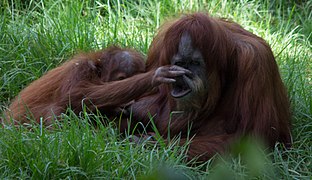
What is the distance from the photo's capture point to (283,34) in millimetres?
5293

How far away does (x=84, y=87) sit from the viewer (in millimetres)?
3752

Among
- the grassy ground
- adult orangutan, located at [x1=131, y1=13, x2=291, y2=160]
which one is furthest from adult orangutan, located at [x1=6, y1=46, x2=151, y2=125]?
adult orangutan, located at [x1=131, y1=13, x2=291, y2=160]

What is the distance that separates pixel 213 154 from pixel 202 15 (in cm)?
73

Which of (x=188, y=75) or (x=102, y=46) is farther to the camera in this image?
(x=102, y=46)

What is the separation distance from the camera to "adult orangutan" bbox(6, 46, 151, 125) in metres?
3.68

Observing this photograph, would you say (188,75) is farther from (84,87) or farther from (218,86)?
(84,87)

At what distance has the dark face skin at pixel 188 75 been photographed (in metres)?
3.24

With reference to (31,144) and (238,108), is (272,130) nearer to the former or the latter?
(238,108)

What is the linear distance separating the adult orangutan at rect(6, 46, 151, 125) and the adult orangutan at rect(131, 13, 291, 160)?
13.8 inches

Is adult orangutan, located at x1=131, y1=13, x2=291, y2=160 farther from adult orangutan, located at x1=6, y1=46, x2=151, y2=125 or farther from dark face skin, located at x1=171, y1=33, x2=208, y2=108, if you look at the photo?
adult orangutan, located at x1=6, y1=46, x2=151, y2=125

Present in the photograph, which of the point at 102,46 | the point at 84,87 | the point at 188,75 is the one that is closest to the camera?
the point at 188,75

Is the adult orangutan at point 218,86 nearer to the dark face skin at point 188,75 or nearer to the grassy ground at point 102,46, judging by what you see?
the dark face skin at point 188,75

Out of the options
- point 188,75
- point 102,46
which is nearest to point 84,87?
point 188,75

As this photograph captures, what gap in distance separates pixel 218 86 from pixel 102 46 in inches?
61.7
